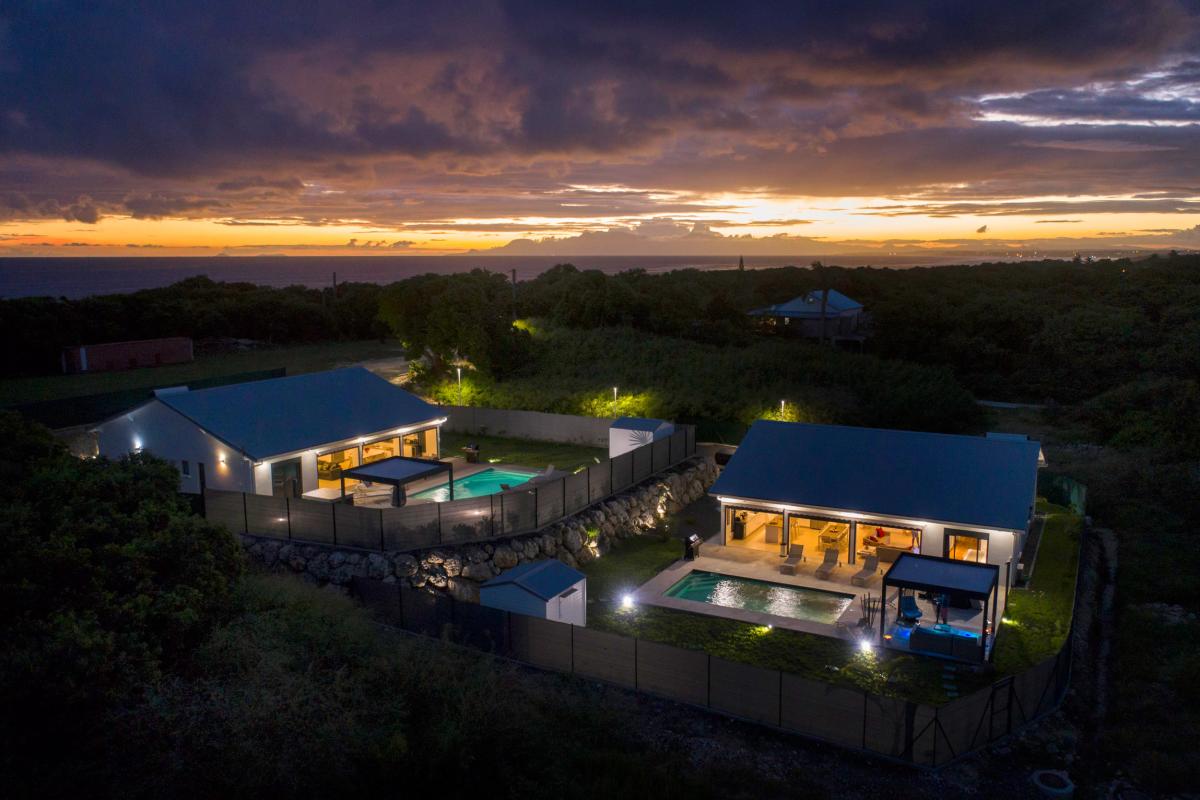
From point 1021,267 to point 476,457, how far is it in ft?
377

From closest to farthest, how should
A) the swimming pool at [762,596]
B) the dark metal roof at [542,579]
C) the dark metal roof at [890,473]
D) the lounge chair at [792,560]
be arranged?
the dark metal roof at [542,579] → the swimming pool at [762,596] → the dark metal roof at [890,473] → the lounge chair at [792,560]

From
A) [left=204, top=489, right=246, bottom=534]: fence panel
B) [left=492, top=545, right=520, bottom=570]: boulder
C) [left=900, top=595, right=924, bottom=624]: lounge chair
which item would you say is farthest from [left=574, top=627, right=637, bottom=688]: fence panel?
[left=204, top=489, right=246, bottom=534]: fence panel

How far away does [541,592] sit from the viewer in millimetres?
17484

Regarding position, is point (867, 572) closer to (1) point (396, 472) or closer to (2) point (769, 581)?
(2) point (769, 581)

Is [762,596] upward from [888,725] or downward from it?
downward

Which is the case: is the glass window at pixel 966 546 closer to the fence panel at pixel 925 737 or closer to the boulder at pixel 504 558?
the fence panel at pixel 925 737

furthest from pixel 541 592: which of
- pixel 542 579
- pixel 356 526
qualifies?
pixel 356 526

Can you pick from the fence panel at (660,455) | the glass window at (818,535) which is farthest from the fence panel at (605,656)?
the fence panel at (660,455)

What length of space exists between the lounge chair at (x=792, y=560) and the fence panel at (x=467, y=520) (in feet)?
25.6

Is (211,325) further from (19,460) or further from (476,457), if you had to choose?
(19,460)

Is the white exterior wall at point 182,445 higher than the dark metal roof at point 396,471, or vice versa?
the white exterior wall at point 182,445

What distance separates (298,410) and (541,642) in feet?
44.6

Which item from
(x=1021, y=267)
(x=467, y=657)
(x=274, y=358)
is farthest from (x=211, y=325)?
(x=1021, y=267)

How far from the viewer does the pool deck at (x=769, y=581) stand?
1875 cm
